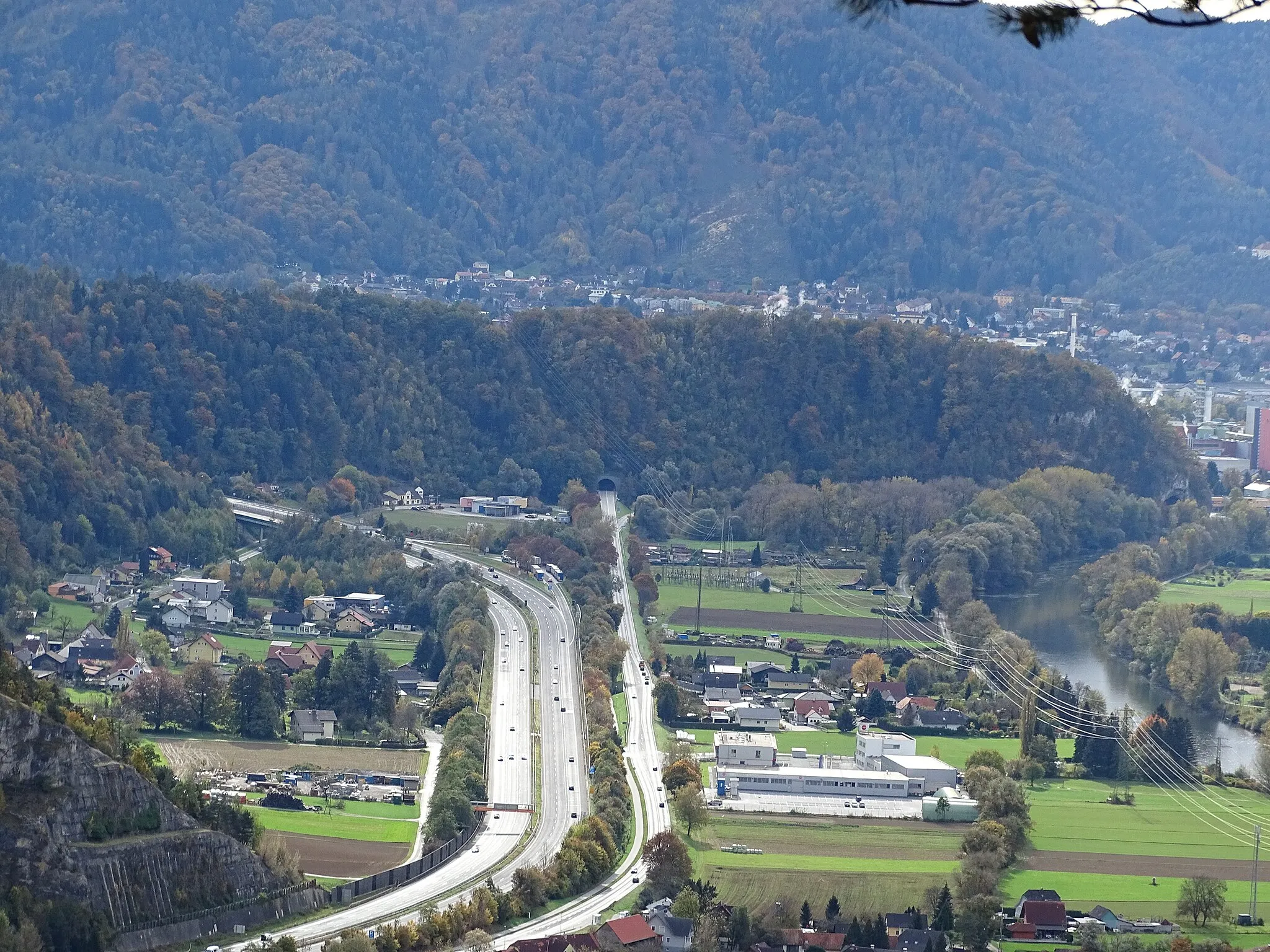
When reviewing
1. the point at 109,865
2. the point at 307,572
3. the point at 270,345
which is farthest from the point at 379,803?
the point at 270,345

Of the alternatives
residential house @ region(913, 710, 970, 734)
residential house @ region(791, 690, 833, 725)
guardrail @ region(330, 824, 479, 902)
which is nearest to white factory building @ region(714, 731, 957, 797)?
residential house @ region(913, 710, 970, 734)

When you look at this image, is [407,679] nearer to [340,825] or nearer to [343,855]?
[340,825]

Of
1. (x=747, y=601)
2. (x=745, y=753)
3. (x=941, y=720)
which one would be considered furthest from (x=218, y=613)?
(x=941, y=720)

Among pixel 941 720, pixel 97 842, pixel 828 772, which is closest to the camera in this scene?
pixel 97 842

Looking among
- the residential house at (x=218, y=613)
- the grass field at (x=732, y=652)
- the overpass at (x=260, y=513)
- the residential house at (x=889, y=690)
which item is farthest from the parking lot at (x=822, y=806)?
the overpass at (x=260, y=513)

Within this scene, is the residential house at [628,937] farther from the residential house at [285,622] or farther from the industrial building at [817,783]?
the residential house at [285,622]

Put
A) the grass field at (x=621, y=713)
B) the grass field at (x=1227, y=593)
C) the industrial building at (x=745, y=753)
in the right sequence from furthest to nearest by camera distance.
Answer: the grass field at (x=1227, y=593) → the grass field at (x=621, y=713) → the industrial building at (x=745, y=753)

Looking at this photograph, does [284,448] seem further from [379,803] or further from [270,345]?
[379,803]
